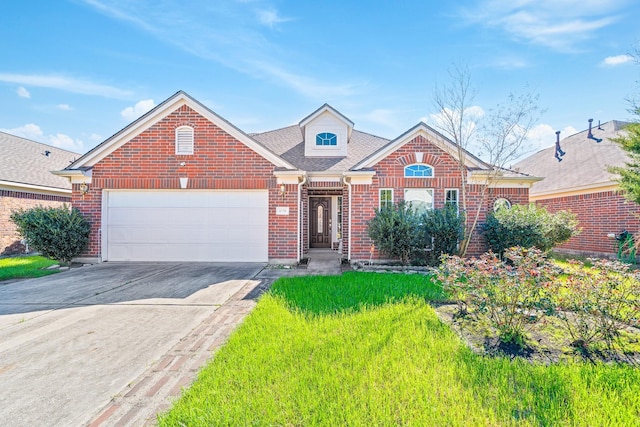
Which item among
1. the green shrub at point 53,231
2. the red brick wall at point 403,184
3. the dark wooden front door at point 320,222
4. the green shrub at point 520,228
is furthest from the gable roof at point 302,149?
the green shrub at point 53,231

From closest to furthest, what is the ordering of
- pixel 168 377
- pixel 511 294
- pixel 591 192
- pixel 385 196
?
pixel 168 377 < pixel 511 294 < pixel 385 196 < pixel 591 192

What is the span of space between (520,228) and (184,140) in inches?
457

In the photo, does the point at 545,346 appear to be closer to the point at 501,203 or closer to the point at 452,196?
the point at 452,196

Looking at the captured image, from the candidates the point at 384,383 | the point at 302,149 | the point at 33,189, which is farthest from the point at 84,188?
the point at 384,383

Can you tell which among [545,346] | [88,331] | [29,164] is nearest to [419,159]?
[545,346]

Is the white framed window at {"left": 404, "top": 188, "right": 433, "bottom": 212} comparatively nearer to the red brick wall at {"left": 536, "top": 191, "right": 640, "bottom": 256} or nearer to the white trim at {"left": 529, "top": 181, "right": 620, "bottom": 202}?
the white trim at {"left": 529, "top": 181, "right": 620, "bottom": 202}

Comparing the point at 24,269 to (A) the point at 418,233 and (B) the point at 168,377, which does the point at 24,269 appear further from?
(A) the point at 418,233

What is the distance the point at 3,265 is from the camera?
430 inches

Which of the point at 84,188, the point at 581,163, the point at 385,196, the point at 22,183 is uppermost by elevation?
the point at 581,163

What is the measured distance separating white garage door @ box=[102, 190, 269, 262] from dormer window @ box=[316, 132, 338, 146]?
397cm

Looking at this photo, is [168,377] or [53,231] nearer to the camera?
[168,377]

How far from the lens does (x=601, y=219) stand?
13.0m

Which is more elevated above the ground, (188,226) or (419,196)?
(419,196)

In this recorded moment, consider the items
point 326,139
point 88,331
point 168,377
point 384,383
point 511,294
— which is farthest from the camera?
point 326,139
